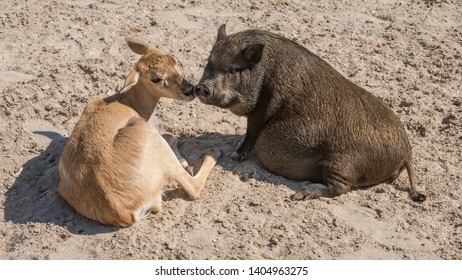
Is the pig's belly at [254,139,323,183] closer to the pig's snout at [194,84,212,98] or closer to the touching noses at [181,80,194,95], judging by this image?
the pig's snout at [194,84,212,98]

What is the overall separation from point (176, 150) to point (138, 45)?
1298mm

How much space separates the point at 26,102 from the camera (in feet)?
28.8

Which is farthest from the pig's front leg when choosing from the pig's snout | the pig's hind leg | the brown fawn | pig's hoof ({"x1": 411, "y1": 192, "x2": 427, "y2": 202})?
pig's hoof ({"x1": 411, "y1": 192, "x2": 427, "y2": 202})

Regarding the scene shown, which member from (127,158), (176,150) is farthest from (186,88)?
(127,158)

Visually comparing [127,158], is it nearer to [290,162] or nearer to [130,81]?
[130,81]

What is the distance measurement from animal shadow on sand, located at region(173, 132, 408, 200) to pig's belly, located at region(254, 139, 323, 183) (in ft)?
0.20

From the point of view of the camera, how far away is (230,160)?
8086 mm

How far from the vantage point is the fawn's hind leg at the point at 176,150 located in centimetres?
793

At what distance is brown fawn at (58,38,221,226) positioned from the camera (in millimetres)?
6824

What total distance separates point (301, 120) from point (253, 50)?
860 millimetres

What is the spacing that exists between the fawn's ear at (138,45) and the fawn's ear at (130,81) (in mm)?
782

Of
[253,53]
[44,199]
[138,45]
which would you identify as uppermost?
[253,53]

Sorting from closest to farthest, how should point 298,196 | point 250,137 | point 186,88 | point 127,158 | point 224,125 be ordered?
point 127,158, point 298,196, point 186,88, point 250,137, point 224,125

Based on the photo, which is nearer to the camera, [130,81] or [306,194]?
[306,194]
